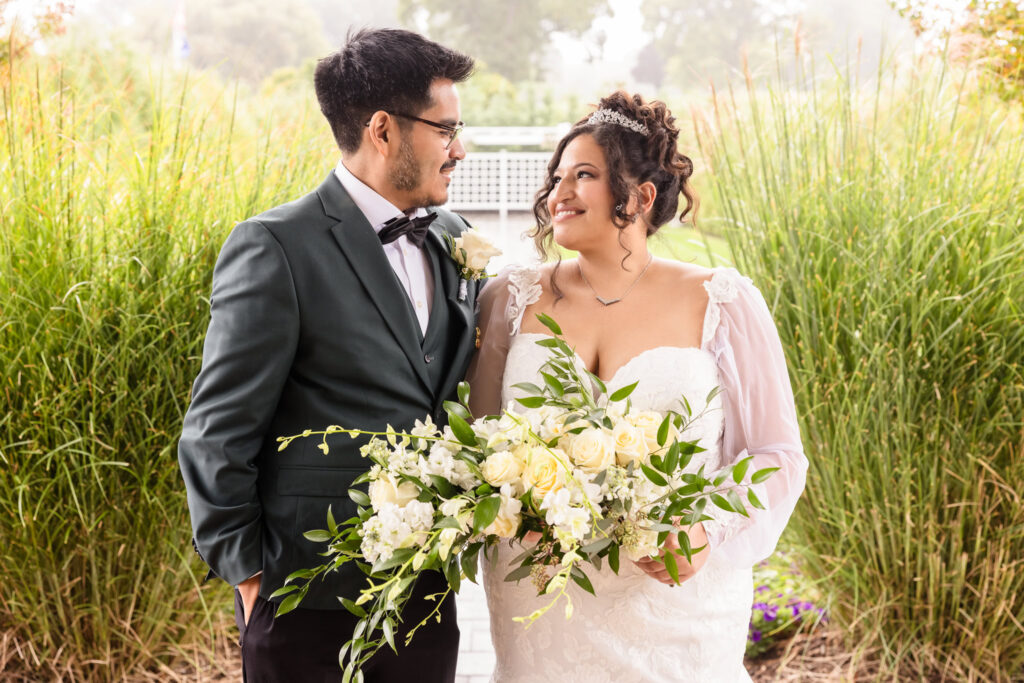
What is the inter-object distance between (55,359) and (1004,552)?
9.78 ft

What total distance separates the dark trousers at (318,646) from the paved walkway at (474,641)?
1249 millimetres

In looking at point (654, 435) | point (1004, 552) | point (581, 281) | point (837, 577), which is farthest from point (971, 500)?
point (654, 435)

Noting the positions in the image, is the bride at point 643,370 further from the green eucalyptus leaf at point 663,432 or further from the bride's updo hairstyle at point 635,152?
the green eucalyptus leaf at point 663,432

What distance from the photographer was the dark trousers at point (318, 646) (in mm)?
1842

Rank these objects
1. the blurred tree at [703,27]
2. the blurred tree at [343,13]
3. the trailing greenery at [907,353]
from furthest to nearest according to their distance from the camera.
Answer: the blurred tree at [343,13], the blurred tree at [703,27], the trailing greenery at [907,353]

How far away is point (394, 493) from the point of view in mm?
1505

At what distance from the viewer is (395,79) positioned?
6.37 feet

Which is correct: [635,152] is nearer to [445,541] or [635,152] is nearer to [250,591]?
[445,541]

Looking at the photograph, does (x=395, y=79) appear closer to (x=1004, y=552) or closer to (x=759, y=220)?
(x=759, y=220)

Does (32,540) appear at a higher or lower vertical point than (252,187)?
lower

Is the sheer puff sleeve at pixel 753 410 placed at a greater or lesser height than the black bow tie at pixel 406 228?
lesser

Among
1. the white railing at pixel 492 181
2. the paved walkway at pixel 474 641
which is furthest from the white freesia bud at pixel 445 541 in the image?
the white railing at pixel 492 181

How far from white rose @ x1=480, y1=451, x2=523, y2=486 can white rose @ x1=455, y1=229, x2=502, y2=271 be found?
0.67m

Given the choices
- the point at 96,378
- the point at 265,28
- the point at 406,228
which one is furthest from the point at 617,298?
the point at 265,28
